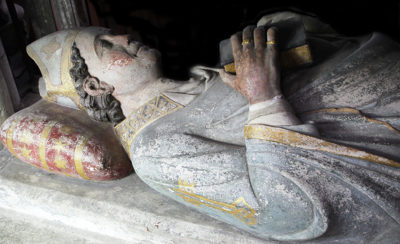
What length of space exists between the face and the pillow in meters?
0.31

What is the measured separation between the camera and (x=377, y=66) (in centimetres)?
172

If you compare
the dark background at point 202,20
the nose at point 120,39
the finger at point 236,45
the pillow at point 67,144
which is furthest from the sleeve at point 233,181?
the dark background at point 202,20

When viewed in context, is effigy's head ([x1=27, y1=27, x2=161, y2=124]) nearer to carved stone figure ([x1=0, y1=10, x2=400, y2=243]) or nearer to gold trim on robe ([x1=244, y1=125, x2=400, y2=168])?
carved stone figure ([x1=0, y1=10, x2=400, y2=243])

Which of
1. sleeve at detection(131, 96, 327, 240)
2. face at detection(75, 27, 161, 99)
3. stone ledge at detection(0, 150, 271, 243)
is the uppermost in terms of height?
face at detection(75, 27, 161, 99)

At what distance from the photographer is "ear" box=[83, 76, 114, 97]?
2197 millimetres

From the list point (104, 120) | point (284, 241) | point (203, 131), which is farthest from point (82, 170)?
point (284, 241)

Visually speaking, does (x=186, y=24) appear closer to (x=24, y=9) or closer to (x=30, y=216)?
(x=24, y=9)

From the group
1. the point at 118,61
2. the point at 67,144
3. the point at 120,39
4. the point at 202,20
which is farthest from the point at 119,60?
the point at 202,20

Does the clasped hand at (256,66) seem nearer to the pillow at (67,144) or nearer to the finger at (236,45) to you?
the finger at (236,45)

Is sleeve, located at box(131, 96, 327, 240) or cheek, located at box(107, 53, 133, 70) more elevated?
cheek, located at box(107, 53, 133, 70)

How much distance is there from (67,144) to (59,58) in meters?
0.57

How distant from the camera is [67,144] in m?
2.13

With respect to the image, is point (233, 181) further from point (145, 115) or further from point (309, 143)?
point (145, 115)

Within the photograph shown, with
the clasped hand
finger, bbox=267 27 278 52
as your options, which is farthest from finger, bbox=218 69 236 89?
finger, bbox=267 27 278 52
